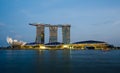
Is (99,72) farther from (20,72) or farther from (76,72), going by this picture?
(20,72)

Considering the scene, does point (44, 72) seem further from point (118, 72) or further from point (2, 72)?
point (118, 72)

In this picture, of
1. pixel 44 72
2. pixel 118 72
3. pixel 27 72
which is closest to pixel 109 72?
pixel 118 72

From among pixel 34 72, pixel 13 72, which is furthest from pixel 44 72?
pixel 13 72

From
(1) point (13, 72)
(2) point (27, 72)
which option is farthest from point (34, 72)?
(1) point (13, 72)

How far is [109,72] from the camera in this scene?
3566 cm

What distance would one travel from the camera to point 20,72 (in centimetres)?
3569

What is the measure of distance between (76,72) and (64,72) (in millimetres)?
1841

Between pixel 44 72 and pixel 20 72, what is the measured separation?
3.65m

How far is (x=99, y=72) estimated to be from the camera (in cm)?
3569

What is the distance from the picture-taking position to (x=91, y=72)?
35719 millimetres

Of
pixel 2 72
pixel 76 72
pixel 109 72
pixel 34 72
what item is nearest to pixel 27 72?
pixel 34 72

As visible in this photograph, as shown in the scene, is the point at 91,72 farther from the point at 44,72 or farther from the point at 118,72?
the point at 44,72

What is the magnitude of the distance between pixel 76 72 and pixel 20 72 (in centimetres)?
854

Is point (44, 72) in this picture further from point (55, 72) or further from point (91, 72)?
point (91, 72)
